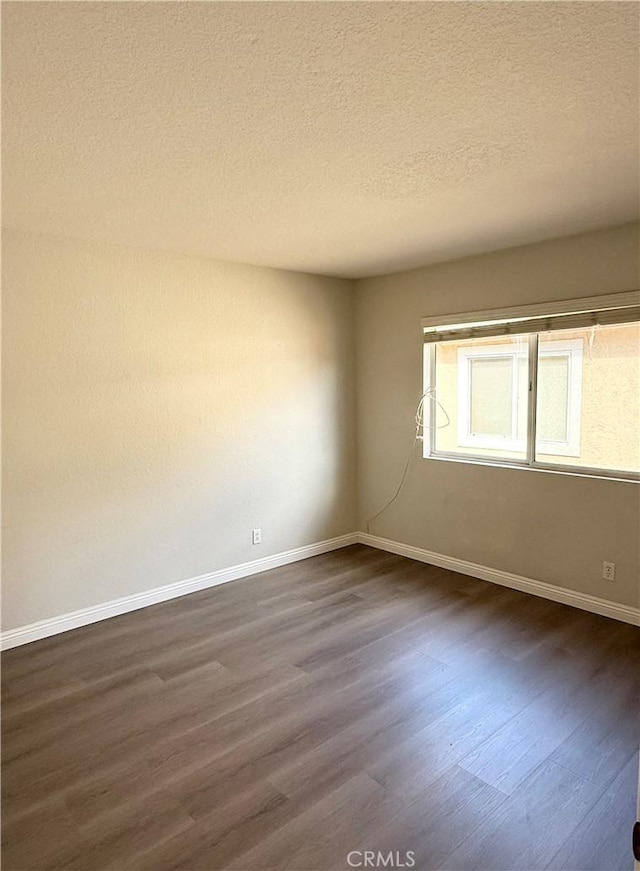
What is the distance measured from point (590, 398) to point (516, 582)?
137 cm

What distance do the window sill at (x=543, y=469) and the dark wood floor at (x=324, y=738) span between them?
2.88 feet

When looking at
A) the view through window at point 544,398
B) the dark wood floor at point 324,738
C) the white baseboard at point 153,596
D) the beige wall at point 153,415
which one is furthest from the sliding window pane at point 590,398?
the white baseboard at point 153,596

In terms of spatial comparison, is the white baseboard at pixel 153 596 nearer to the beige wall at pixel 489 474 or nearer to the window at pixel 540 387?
the beige wall at pixel 489 474

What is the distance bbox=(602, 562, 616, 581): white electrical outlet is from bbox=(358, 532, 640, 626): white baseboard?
147 mm

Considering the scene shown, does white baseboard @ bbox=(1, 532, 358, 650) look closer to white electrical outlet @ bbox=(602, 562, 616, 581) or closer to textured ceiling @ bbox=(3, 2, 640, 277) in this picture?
white electrical outlet @ bbox=(602, 562, 616, 581)

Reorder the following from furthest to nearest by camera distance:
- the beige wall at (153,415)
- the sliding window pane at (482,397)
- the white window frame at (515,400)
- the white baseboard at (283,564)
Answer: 1. the sliding window pane at (482,397)
2. the white window frame at (515,400)
3. the white baseboard at (283,564)
4. the beige wall at (153,415)

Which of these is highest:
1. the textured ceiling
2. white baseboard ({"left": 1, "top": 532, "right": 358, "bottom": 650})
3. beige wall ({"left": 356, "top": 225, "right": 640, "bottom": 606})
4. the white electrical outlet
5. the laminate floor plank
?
the textured ceiling

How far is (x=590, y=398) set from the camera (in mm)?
3369

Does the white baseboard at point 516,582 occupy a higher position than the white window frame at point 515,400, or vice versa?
the white window frame at point 515,400

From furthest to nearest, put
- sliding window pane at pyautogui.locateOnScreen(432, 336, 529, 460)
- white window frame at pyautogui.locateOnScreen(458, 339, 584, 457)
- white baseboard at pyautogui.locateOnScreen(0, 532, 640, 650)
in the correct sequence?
sliding window pane at pyautogui.locateOnScreen(432, 336, 529, 460) < white window frame at pyautogui.locateOnScreen(458, 339, 584, 457) < white baseboard at pyautogui.locateOnScreen(0, 532, 640, 650)

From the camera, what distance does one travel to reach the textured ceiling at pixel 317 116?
1.30 meters

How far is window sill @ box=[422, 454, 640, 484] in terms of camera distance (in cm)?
320

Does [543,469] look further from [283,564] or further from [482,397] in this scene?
[283,564]

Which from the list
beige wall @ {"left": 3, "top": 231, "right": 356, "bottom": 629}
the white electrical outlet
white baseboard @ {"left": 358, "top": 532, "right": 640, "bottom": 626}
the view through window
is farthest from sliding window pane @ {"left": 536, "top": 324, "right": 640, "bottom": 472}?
beige wall @ {"left": 3, "top": 231, "right": 356, "bottom": 629}
